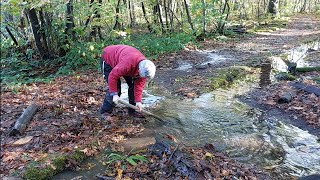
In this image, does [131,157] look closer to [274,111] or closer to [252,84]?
[274,111]

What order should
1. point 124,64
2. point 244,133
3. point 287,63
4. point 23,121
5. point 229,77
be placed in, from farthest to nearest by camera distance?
point 287,63 < point 229,77 < point 244,133 < point 23,121 < point 124,64

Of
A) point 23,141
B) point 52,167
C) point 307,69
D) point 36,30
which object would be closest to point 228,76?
point 307,69

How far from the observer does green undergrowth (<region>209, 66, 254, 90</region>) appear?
9531 mm

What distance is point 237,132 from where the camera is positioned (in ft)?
20.6

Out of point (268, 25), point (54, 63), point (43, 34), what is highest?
point (43, 34)

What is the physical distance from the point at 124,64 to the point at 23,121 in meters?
2.23

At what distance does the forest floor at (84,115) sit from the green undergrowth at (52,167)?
3 cm

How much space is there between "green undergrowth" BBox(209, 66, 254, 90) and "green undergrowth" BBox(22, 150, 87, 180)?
5184mm

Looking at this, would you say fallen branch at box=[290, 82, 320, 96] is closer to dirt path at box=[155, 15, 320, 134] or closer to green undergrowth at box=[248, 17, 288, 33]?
dirt path at box=[155, 15, 320, 134]

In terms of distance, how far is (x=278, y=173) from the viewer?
4.78 meters

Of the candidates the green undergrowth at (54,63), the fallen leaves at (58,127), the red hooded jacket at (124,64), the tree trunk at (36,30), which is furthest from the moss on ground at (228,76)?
the tree trunk at (36,30)

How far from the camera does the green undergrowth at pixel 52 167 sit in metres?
4.40

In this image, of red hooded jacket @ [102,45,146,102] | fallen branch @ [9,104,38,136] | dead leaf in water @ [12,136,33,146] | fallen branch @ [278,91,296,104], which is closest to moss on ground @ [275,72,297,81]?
fallen branch @ [278,91,296,104]

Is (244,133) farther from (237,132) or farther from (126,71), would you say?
(126,71)
